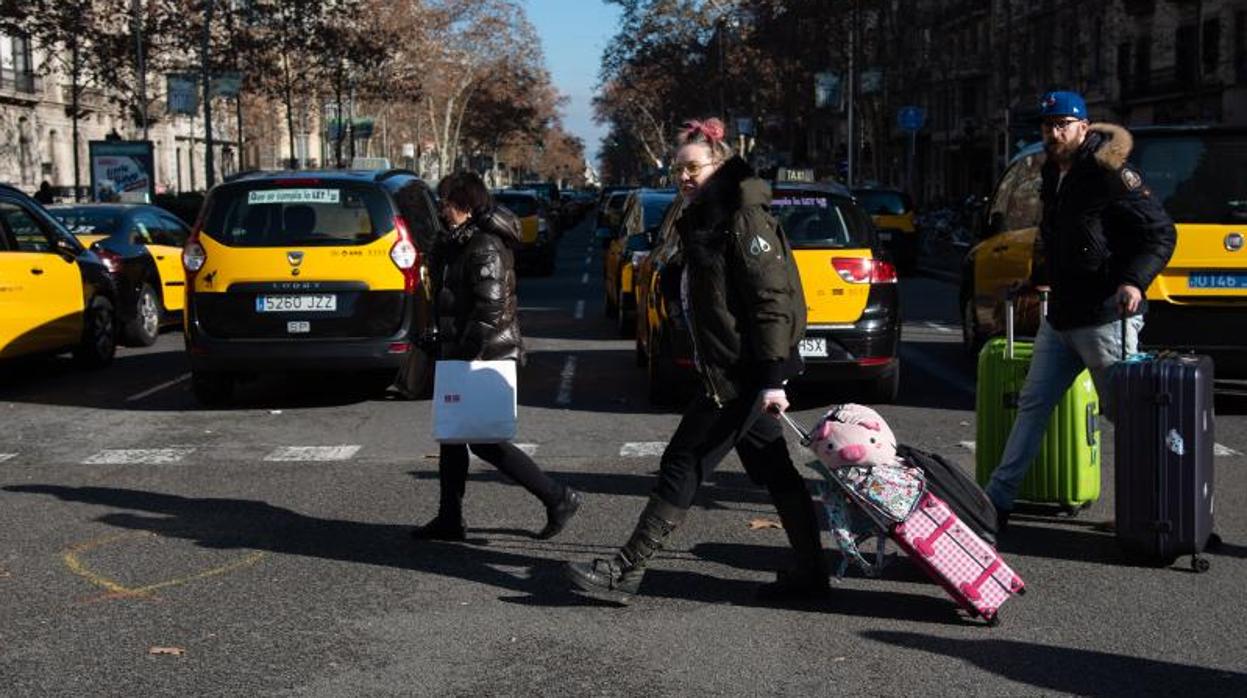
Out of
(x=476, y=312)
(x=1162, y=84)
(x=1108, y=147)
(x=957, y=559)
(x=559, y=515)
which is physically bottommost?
(x=559, y=515)

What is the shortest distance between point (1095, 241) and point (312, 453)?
5.06 m

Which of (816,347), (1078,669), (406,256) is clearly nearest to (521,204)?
(406,256)

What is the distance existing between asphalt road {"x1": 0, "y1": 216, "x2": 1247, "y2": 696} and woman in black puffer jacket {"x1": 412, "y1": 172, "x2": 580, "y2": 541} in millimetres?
191

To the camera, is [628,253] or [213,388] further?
[628,253]

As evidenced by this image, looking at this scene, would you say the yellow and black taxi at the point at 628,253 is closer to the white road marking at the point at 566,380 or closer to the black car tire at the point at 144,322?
the white road marking at the point at 566,380

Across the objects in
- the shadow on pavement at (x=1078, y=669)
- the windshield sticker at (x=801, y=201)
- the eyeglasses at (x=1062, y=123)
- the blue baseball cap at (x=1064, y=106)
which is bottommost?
the shadow on pavement at (x=1078, y=669)

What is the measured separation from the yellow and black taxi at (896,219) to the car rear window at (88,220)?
584 inches

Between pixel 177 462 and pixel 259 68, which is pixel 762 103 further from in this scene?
pixel 177 462

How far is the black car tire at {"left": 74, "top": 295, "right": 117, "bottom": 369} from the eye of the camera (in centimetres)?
1398

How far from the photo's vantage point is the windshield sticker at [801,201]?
36.7 ft

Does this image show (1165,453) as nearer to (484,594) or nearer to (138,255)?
(484,594)

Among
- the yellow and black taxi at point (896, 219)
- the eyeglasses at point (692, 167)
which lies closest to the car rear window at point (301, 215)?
the eyeglasses at point (692, 167)

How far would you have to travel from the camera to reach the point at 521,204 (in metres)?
32.4

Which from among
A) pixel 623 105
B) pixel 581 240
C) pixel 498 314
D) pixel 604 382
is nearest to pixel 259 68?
pixel 581 240
